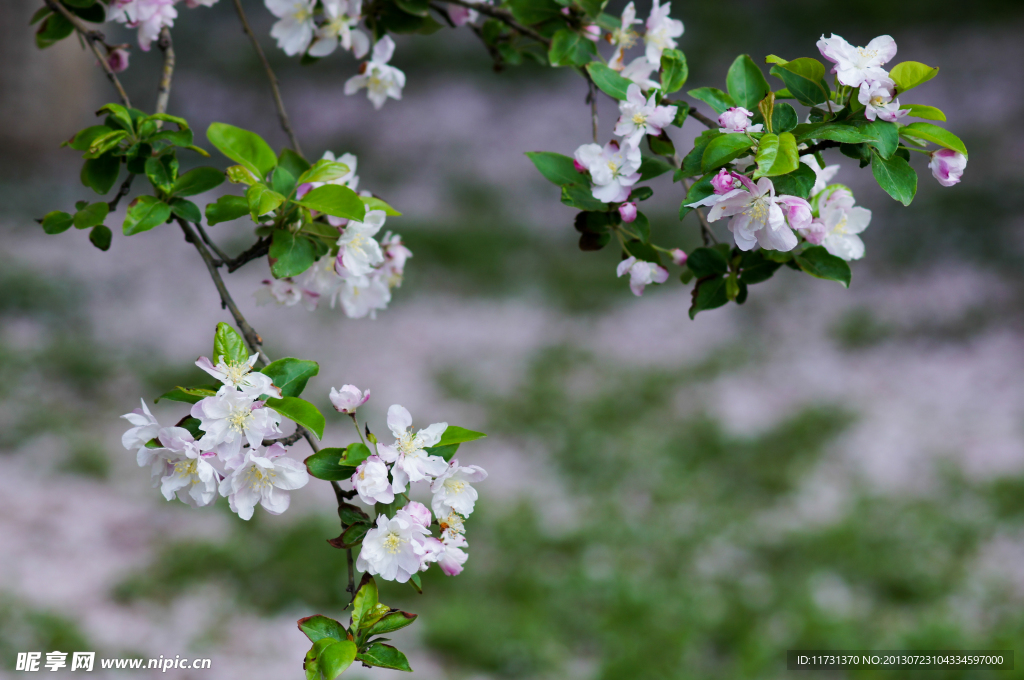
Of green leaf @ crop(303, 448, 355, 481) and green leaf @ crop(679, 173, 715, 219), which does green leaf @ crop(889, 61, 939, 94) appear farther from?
green leaf @ crop(303, 448, 355, 481)

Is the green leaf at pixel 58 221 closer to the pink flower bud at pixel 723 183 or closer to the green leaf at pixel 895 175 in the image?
the pink flower bud at pixel 723 183

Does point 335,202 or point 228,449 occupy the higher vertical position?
point 335,202

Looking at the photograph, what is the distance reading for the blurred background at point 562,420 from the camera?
233cm

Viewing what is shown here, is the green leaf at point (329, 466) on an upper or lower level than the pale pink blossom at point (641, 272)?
lower

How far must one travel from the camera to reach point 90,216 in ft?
2.73

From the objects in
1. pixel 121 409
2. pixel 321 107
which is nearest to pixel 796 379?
pixel 121 409

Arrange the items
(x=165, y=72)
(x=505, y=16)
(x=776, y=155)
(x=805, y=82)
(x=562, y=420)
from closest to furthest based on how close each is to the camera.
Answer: (x=776, y=155), (x=805, y=82), (x=165, y=72), (x=505, y=16), (x=562, y=420)

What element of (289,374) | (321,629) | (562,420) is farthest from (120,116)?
(562,420)

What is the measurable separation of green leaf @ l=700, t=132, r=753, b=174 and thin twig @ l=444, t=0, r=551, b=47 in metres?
0.51

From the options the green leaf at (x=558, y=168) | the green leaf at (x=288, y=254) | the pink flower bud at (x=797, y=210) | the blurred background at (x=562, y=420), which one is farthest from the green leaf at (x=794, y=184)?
the blurred background at (x=562, y=420)

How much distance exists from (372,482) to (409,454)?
0.05 m

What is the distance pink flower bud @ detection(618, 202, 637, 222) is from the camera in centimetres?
85

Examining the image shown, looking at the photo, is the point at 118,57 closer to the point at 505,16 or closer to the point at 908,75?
the point at 505,16

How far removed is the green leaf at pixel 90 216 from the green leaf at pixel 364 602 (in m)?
0.48
